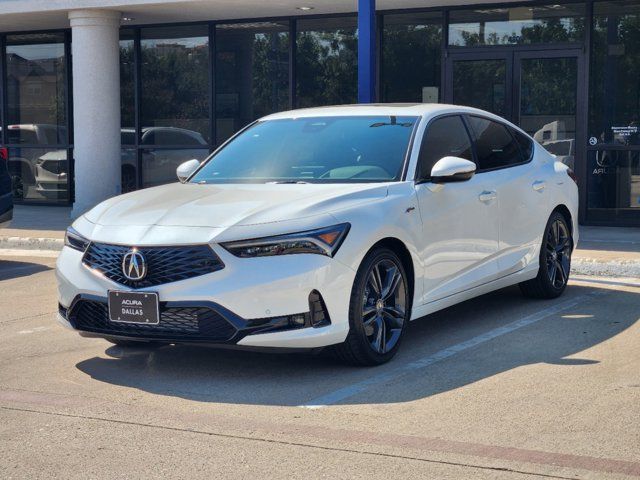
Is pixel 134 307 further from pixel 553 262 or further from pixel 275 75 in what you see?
pixel 275 75

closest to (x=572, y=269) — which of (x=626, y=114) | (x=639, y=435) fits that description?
(x=626, y=114)

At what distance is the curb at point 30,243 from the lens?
13406 millimetres


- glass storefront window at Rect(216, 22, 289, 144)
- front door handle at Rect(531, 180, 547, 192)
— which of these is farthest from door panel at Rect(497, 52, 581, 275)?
front door handle at Rect(531, 180, 547, 192)

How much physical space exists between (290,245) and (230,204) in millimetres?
627

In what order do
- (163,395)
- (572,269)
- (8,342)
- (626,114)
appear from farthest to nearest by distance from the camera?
(626,114)
(572,269)
(8,342)
(163,395)

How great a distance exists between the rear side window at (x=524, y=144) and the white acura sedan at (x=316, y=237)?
0.70ft

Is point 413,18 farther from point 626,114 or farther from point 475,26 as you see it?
point 626,114

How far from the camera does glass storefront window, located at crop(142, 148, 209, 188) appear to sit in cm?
1786

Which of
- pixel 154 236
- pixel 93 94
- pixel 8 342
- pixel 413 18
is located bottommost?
pixel 8 342

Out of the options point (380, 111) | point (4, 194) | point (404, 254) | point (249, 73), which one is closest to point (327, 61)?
point (249, 73)

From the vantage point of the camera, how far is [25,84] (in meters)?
19.6

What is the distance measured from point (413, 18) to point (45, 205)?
25.7 ft

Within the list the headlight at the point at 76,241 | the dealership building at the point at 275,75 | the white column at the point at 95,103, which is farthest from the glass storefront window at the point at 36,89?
the headlight at the point at 76,241

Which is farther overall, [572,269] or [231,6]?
[231,6]
